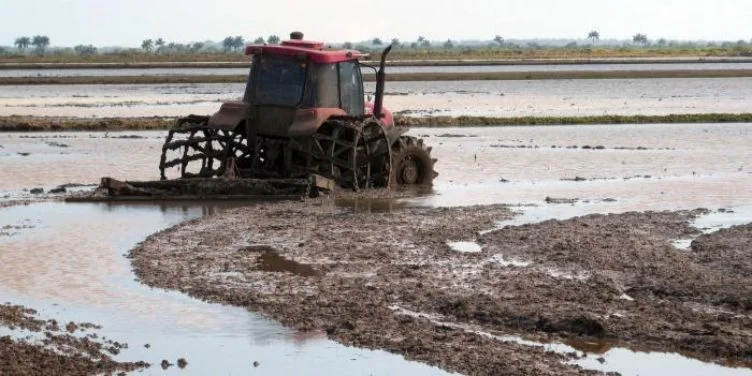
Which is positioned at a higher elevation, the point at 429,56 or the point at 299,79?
the point at 299,79

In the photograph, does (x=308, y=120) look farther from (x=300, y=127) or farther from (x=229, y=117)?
(x=229, y=117)

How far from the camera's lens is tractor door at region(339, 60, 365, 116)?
71.2 ft

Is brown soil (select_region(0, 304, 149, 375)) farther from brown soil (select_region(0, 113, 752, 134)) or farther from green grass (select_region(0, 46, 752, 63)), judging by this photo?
green grass (select_region(0, 46, 752, 63))

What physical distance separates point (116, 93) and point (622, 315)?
163 feet

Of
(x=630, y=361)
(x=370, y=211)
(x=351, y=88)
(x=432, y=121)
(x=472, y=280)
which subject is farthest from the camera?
(x=432, y=121)

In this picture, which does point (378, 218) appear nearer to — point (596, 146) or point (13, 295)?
point (13, 295)

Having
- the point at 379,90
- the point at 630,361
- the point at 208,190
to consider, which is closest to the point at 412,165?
the point at 379,90

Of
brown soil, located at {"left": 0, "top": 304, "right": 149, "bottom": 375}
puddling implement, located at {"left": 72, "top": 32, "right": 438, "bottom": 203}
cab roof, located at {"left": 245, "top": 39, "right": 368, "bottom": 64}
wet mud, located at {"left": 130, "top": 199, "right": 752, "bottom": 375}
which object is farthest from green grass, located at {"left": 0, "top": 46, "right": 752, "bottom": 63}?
brown soil, located at {"left": 0, "top": 304, "right": 149, "bottom": 375}

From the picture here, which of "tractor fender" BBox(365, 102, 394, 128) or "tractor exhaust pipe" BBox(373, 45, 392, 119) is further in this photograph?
"tractor fender" BBox(365, 102, 394, 128)

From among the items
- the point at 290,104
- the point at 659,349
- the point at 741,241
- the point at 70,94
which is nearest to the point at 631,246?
the point at 741,241

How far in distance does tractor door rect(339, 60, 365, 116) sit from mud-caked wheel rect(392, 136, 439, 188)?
936 millimetres

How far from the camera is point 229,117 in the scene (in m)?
21.3

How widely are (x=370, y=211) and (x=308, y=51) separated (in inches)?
144

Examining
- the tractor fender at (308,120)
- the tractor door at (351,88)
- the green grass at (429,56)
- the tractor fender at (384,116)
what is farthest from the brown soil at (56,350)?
the green grass at (429,56)
